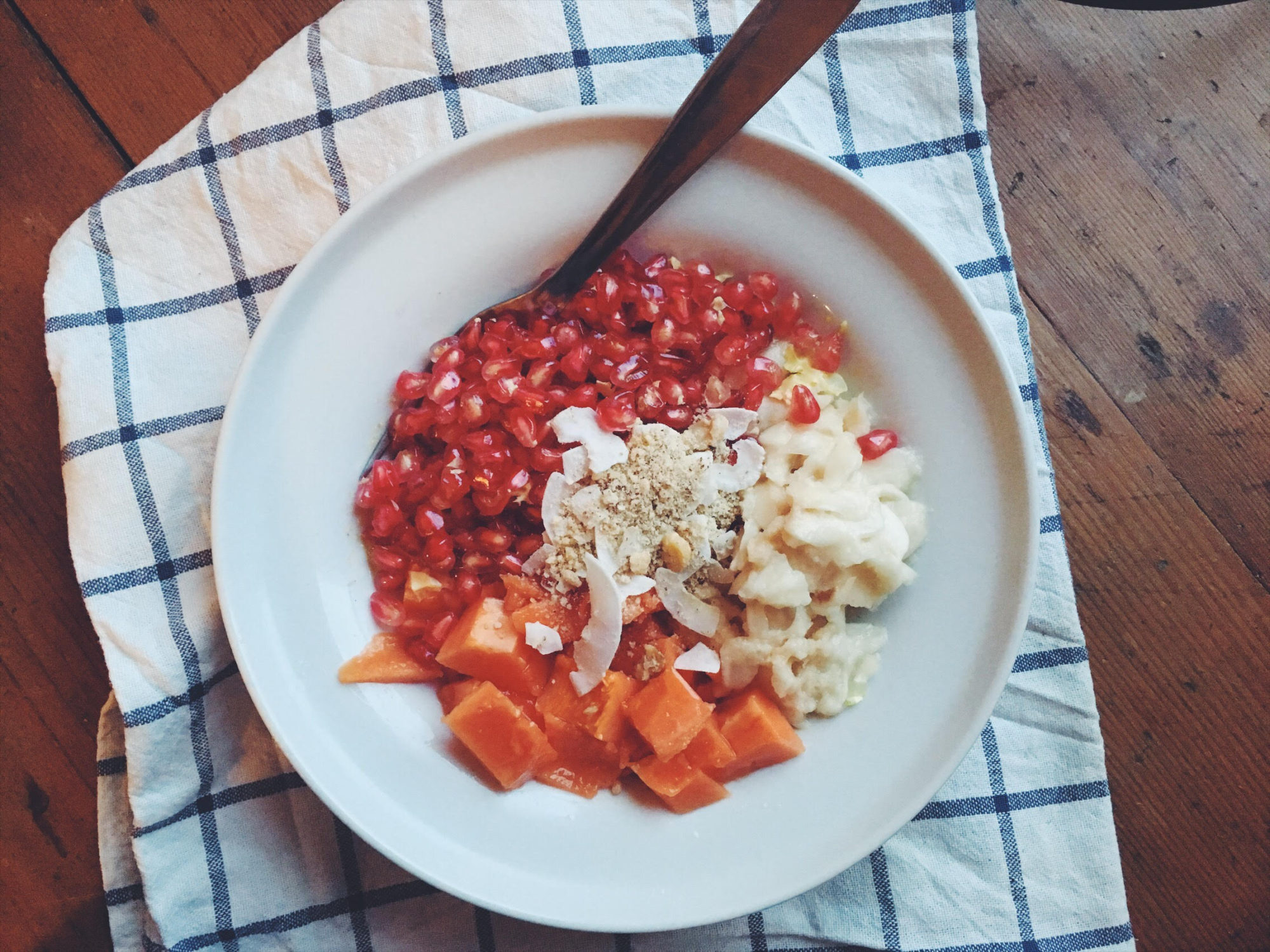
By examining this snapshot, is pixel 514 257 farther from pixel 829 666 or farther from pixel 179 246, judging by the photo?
pixel 829 666

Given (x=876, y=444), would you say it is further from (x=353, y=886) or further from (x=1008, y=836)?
(x=353, y=886)

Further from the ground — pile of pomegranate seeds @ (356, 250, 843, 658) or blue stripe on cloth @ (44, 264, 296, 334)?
blue stripe on cloth @ (44, 264, 296, 334)


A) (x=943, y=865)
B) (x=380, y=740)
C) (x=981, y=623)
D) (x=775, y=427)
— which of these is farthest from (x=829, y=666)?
(x=380, y=740)

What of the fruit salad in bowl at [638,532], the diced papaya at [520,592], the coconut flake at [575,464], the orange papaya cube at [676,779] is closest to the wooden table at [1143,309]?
the fruit salad in bowl at [638,532]

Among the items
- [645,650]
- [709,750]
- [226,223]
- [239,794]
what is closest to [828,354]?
[645,650]

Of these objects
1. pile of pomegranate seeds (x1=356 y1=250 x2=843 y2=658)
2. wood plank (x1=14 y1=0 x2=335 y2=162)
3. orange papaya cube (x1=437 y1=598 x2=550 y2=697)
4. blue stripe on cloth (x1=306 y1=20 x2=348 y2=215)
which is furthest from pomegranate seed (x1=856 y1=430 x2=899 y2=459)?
wood plank (x1=14 y1=0 x2=335 y2=162)

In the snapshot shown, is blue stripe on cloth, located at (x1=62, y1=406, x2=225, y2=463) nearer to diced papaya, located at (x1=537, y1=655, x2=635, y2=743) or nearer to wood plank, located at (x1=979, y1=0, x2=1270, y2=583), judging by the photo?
diced papaya, located at (x1=537, y1=655, x2=635, y2=743)
